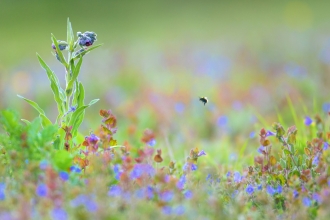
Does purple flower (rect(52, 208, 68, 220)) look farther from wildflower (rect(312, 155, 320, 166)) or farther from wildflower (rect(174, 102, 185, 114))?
wildflower (rect(174, 102, 185, 114))

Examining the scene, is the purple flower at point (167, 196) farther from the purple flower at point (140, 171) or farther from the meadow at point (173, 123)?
the purple flower at point (140, 171)

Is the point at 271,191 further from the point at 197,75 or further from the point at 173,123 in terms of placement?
the point at 197,75

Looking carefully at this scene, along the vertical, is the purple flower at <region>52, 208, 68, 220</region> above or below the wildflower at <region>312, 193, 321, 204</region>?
below

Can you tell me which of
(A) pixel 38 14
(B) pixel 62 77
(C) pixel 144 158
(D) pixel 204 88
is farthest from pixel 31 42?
(C) pixel 144 158

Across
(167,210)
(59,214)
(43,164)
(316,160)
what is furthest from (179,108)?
(59,214)

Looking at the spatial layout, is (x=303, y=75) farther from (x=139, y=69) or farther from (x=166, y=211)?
(x=166, y=211)

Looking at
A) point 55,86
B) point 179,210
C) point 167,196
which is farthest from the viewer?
point 55,86

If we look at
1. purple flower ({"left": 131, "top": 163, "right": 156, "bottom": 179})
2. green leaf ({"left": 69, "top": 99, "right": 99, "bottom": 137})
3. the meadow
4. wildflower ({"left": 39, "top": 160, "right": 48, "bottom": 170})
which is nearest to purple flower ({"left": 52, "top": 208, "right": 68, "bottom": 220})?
the meadow
